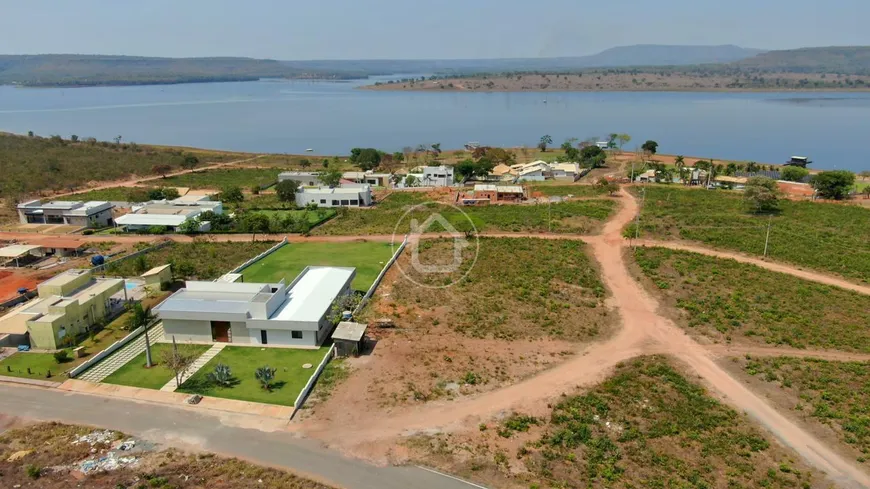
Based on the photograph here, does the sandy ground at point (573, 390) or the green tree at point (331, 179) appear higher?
the green tree at point (331, 179)

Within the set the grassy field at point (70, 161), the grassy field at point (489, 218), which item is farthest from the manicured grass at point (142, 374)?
the grassy field at point (70, 161)

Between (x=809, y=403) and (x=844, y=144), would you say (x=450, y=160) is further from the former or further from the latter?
(x=844, y=144)

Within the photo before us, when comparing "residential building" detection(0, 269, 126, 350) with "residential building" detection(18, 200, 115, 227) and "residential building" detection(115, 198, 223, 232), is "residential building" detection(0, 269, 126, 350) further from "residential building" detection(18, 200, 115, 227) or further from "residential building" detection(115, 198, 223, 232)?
"residential building" detection(18, 200, 115, 227)

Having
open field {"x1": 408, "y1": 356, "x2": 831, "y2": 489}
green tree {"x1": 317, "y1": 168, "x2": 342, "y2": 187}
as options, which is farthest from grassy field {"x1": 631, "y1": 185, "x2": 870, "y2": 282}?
green tree {"x1": 317, "y1": 168, "x2": 342, "y2": 187}

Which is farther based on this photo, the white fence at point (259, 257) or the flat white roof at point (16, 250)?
the flat white roof at point (16, 250)

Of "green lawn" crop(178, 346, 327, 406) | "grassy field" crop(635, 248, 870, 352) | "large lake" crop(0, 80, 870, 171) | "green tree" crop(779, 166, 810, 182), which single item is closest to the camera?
"green lawn" crop(178, 346, 327, 406)

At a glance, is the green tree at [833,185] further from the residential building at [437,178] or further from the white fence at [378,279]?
the white fence at [378,279]

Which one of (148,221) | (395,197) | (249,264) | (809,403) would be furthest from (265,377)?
(395,197)
